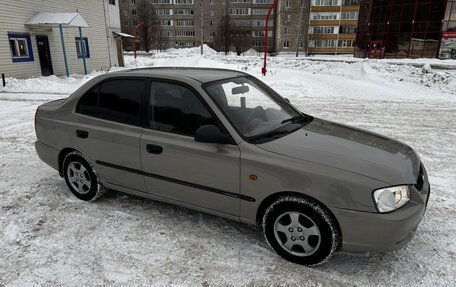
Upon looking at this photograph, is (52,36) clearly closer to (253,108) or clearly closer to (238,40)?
(253,108)

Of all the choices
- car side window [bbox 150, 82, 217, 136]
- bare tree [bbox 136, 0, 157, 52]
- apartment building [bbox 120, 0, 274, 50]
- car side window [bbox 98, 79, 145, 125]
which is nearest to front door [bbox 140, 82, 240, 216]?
car side window [bbox 150, 82, 217, 136]

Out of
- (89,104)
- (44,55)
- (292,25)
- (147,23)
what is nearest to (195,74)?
(89,104)

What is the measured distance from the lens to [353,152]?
3.18 meters

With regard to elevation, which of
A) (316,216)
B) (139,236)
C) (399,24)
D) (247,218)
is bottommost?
(139,236)

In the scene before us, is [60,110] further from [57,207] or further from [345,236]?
[345,236]

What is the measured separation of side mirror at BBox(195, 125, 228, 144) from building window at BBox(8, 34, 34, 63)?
18.7m

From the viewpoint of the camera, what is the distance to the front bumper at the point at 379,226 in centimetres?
276

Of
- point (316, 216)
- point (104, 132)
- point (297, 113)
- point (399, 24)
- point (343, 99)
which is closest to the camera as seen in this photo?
point (316, 216)

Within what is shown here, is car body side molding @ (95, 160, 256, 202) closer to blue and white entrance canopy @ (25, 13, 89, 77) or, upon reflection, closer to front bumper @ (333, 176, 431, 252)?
front bumper @ (333, 176, 431, 252)

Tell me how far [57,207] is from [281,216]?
2.98 metres

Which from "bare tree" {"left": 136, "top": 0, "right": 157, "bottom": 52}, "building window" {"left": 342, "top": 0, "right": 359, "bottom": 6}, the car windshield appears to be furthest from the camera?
"bare tree" {"left": 136, "top": 0, "right": 157, "bottom": 52}

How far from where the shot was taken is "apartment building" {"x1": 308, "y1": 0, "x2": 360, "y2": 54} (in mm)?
59156

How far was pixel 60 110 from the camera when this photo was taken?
4.46 meters

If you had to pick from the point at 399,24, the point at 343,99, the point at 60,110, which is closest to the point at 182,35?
the point at 399,24
